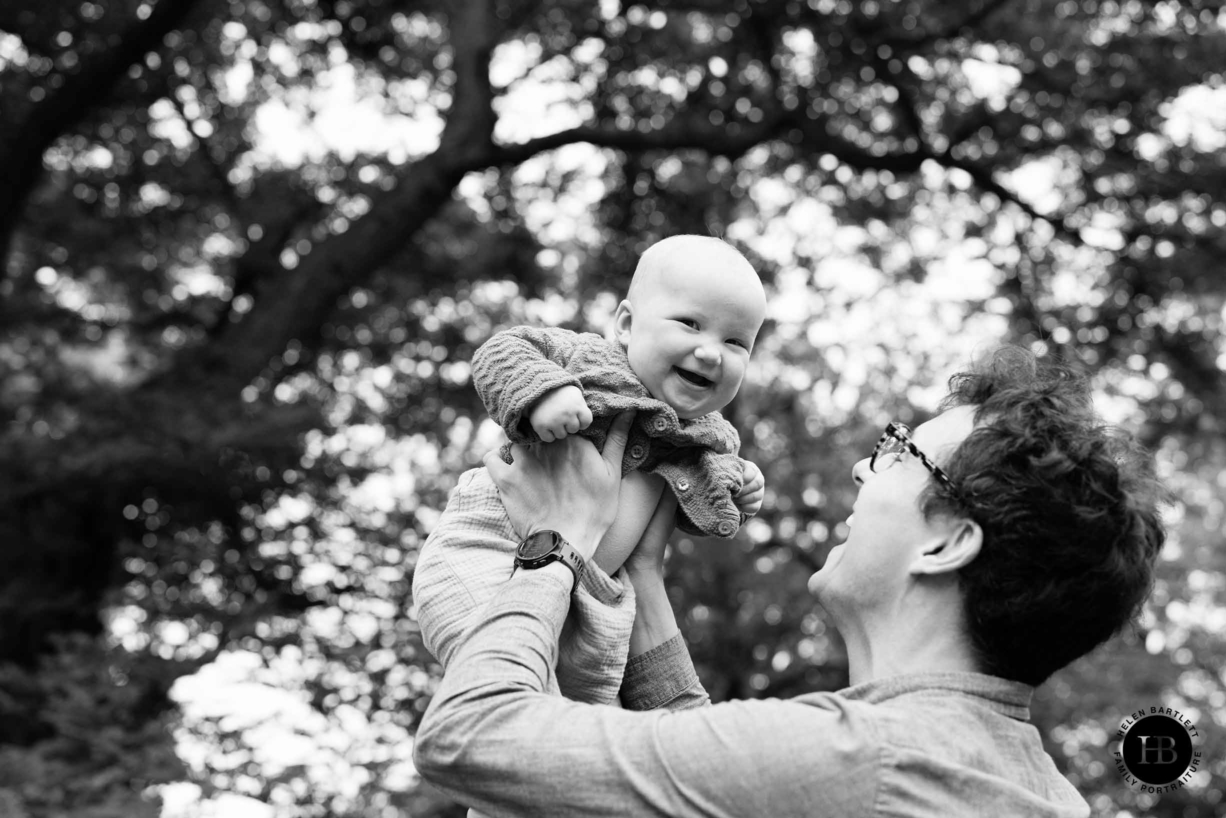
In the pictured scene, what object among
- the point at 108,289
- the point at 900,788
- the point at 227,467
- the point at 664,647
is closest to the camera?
the point at 900,788

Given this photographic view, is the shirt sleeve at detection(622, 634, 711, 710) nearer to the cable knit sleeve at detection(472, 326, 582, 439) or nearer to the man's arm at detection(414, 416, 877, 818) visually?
the cable knit sleeve at detection(472, 326, 582, 439)

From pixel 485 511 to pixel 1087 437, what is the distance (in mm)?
875

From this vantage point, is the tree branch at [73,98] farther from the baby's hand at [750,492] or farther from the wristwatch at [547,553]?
the wristwatch at [547,553]

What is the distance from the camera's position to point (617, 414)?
2.14m

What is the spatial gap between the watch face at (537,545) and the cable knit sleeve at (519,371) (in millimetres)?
187

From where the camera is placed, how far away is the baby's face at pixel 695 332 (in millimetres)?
2148

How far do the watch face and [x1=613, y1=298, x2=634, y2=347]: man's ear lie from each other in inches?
17.3

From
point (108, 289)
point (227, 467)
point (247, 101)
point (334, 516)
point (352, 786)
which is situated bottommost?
point (352, 786)

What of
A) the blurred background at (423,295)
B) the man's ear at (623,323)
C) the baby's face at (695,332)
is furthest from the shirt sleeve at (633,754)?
the blurred background at (423,295)

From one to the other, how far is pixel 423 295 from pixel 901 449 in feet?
25.4

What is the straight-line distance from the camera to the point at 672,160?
9672 mm

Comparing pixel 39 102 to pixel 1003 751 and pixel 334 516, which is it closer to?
pixel 334 516

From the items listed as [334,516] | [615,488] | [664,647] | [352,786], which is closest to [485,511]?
[615,488]

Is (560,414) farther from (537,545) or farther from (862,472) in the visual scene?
(862,472)
